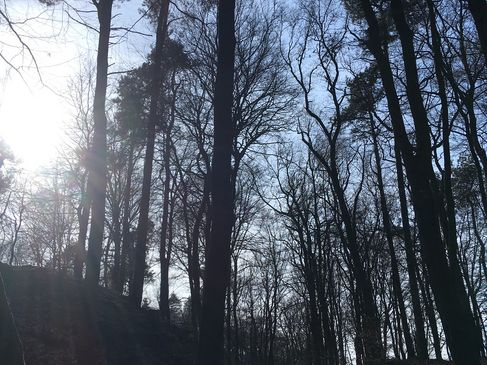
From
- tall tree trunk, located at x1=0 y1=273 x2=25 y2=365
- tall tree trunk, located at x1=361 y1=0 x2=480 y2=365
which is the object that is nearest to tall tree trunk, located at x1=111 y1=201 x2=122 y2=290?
tall tree trunk, located at x1=361 y1=0 x2=480 y2=365

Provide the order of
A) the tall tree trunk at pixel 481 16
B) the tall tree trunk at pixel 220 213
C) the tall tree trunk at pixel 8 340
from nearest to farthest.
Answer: the tall tree trunk at pixel 8 340, the tall tree trunk at pixel 220 213, the tall tree trunk at pixel 481 16

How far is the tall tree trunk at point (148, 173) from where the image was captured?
16.0 meters

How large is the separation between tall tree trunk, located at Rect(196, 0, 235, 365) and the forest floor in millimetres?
4072

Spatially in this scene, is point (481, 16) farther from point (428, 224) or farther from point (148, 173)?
point (148, 173)

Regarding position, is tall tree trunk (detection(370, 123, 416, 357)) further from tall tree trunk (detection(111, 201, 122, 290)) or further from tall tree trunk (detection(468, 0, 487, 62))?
tall tree trunk (detection(111, 201, 122, 290))

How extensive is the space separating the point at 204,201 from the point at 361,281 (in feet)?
23.4

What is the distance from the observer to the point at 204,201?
19766mm

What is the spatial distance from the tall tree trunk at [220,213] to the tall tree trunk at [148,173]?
830cm

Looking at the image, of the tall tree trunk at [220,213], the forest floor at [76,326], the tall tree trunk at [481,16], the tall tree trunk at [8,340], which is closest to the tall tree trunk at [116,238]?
the forest floor at [76,326]

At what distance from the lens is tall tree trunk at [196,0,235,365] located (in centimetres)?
680

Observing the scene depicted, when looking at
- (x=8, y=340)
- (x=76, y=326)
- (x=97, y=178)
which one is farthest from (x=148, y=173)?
(x=8, y=340)

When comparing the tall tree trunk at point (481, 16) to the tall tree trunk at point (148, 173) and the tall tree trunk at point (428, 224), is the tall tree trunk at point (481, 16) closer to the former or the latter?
the tall tree trunk at point (428, 224)

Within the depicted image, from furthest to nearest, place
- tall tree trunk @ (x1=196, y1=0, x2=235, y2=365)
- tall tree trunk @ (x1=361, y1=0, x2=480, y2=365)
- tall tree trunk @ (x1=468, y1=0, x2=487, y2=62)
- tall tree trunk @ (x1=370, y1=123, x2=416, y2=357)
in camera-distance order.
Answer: tall tree trunk @ (x1=370, y1=123, x2=416, y2=357) → tall tree trunk @ (x1=468, y1=0, x2=487, y2=62) → tall tree trunk @ (x1=361, y1=0, x2=480, y2=365) → tall tree trunk @ (x1=196, y1=0, x2=235, y2=365)

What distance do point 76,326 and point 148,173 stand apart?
711 cm
